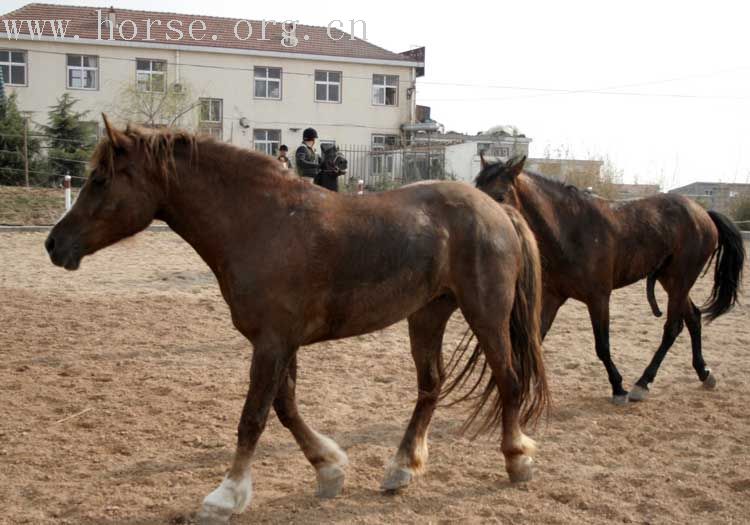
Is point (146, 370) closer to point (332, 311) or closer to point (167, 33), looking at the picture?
point (332, 311)

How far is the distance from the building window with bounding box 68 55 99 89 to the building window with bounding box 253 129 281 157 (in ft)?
23.4

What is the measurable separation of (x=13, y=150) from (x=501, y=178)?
1936 cm

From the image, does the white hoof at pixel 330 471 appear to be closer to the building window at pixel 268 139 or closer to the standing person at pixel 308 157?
the standing person at pixel 308 157

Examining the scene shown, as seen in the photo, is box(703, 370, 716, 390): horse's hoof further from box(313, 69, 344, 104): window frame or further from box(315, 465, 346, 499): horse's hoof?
box(313, 69, 344, 104): window frame

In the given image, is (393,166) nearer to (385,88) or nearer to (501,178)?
(385,88)

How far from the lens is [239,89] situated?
1321 inches

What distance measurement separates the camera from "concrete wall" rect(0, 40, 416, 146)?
1228 inches

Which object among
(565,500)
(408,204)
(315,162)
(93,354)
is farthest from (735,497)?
(315,162)

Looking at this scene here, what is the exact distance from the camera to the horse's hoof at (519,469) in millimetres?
4305

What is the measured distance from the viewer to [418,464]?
437cm

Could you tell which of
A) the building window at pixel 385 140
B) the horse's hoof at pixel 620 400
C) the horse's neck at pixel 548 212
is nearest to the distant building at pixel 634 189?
the horse's neck at pixel 548 212

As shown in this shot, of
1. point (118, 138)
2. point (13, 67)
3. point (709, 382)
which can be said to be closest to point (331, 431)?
point (118, 138)

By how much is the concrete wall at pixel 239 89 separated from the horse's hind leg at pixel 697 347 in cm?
2492

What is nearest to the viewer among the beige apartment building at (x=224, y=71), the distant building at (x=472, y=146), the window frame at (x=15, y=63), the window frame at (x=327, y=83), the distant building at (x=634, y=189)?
the distant building at (x=634, y=189)
